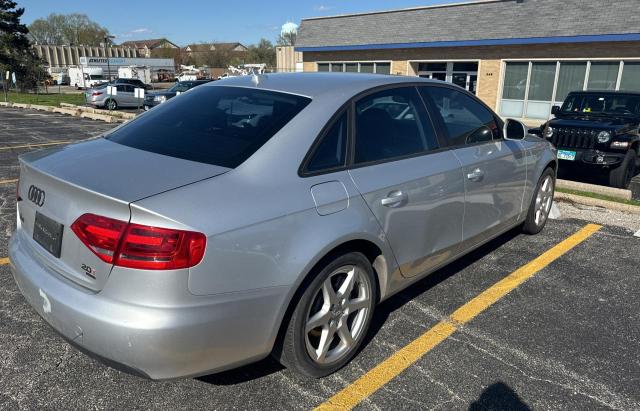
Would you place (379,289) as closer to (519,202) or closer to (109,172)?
(109,172)

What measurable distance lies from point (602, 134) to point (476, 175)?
5649mm

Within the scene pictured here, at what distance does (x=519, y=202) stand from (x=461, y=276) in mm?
951

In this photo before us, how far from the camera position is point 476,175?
3.66 m

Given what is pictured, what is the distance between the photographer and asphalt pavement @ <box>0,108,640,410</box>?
2.58m

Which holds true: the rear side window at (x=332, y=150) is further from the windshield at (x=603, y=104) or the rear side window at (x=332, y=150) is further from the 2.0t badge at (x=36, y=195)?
the windshield at (x=603, y=104)

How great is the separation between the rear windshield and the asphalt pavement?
1.20 meters

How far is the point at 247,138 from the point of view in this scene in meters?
2.59

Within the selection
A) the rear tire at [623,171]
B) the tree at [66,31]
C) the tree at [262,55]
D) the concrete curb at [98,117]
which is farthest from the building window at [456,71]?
the tree at [66,31]

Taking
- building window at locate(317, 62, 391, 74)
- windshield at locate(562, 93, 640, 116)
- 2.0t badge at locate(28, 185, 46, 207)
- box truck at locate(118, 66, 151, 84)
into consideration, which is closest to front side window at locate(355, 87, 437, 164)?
2.0t badge at locate(28, 185, 46, 207)

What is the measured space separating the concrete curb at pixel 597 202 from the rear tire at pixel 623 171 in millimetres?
2043

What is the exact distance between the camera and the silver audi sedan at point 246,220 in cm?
204

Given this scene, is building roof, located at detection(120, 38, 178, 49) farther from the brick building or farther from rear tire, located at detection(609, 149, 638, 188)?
rear tire, located at detection(609, 149, 638, 188)

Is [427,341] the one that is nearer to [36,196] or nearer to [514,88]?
[36,196]

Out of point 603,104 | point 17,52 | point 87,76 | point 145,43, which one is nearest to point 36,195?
point 603,104
